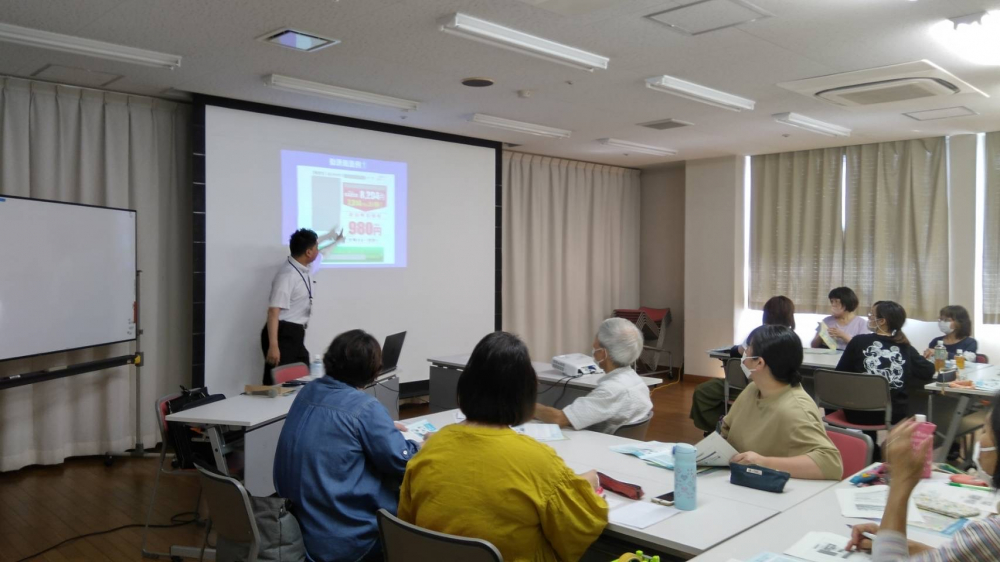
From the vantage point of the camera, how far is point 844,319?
19.6 feet

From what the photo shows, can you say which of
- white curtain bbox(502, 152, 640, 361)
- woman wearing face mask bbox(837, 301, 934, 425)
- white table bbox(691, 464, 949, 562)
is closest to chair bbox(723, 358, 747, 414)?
woman wearing face mask bbox(837, 301, 934, 425)

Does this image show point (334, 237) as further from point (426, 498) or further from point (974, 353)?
point (974, 353)

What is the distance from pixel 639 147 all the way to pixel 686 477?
602 cm

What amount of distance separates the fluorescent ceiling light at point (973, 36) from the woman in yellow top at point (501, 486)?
327 cm

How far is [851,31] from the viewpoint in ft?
12.5

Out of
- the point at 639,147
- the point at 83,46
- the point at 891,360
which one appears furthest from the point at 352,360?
the point at 639,147

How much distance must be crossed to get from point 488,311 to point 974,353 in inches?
166

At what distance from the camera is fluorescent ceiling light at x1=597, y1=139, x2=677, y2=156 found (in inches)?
288

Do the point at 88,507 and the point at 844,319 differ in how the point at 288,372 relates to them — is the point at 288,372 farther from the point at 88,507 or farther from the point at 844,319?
the point at 844,319

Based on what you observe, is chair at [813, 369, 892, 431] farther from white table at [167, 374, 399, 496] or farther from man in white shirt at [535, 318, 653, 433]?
white table at [167, 374, 399, 496]

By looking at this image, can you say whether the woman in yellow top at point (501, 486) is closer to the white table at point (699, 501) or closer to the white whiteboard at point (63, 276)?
the white table at point (699, 501)

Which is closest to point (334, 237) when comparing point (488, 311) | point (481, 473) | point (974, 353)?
point (488, 311)

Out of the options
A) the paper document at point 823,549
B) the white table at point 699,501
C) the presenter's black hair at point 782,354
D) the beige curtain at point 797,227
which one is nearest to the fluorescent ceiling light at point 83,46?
the white table at point 699,501

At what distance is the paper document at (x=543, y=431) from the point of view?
116 inches
